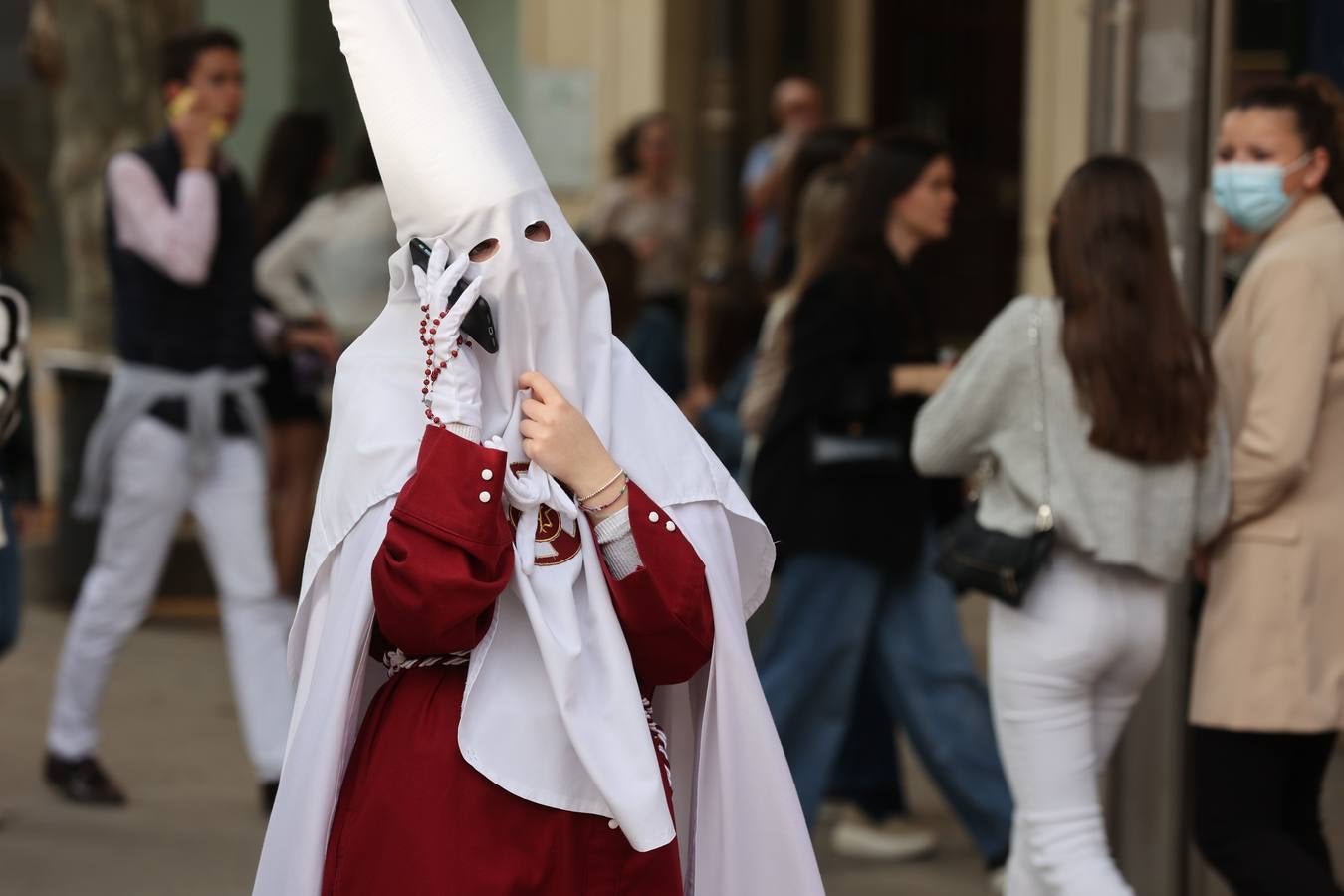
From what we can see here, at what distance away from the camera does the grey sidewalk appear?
17.2ft

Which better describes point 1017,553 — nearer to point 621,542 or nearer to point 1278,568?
point 1278,568

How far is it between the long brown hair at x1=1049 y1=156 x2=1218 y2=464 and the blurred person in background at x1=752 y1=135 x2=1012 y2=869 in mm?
925

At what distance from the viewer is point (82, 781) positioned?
5.78 meters

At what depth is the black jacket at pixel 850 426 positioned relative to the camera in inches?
199

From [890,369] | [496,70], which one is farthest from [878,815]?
[496,70]

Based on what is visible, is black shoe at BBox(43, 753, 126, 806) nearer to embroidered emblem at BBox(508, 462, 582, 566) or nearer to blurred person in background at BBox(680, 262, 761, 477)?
blurred person in background at BBox(680, 262, 761, 477)

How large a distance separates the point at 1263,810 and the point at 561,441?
195 centimetres

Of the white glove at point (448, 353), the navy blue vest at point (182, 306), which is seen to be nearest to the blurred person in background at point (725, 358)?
the navy blue vest at point (182, 306)

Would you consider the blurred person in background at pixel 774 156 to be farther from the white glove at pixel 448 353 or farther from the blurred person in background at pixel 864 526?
the white glove at pixel 448 353

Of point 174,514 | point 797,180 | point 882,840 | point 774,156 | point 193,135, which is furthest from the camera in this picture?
point 774,156

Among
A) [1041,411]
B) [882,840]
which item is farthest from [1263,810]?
[882,840]

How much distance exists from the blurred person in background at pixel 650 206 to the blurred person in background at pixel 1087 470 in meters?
4.38

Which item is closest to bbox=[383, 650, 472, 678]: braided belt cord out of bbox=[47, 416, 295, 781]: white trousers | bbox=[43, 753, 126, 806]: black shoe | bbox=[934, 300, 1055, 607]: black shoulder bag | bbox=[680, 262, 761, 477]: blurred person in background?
bbox=[934, 300, 1055, 607]: black shoulder bag

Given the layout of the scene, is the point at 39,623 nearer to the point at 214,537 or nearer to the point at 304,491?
the point at 304,491
